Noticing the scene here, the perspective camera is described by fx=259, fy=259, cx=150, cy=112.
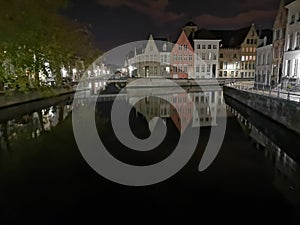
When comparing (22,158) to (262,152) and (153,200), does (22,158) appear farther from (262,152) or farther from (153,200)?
(262,152)

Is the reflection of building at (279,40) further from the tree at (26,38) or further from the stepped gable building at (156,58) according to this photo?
the stepped gable building at (156,58)

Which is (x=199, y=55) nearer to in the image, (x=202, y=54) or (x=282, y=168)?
(x=202, y=54)

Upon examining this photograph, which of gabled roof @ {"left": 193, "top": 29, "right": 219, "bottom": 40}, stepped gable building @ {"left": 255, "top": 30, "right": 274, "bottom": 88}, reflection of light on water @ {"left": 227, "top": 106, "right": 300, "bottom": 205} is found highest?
gabled roof @ {"left": 193, "top": 29, "right": 219, "bottom": 40}

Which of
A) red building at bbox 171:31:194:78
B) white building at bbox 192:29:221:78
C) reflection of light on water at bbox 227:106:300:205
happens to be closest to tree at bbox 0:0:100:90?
reflection of light on water at bbox 227:106:300:205

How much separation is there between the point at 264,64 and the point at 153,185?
31.1 m

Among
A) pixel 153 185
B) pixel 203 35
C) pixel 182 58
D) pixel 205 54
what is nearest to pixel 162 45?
pixel 182 58

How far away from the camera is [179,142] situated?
12.3 m

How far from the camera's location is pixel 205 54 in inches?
2190

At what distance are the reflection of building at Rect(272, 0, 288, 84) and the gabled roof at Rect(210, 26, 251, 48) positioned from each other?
31321mm

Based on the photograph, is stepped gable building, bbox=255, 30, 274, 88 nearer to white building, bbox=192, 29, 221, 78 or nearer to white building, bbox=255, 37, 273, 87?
white building, bbox=255, 37, 273, 87

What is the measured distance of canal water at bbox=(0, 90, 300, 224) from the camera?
5859 millimetres

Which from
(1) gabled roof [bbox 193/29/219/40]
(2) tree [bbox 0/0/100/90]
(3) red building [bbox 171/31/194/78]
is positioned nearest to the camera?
(2) tree [bbox 0/0/100/90]

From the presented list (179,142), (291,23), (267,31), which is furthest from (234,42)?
(179,142)

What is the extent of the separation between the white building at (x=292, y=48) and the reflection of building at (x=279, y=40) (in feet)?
7.96
